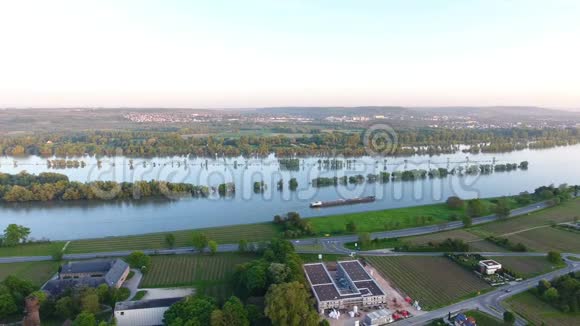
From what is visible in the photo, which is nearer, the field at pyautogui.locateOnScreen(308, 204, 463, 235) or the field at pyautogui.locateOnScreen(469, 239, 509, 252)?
the field at pyautogui.locateOnScreen(469, 239, 509, 252)

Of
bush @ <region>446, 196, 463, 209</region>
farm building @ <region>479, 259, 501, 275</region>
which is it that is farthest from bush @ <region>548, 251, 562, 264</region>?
bush @ <region>446, 196, 463, 209</region>

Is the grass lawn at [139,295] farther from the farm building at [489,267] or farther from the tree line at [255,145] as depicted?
the tree line at [255,145]

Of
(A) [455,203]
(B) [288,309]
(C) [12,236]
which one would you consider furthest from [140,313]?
(A) [455,203]

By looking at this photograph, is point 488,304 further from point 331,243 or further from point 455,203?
point 455,203

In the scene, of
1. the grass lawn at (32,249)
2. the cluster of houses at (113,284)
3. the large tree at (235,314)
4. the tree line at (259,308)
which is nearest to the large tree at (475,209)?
the tree line at (259,308)

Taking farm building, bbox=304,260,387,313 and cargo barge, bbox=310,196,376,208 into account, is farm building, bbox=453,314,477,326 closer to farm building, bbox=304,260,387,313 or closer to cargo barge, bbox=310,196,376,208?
farm building, bbox=304,260,387,313

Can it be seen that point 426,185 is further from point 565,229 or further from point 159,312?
point 159,312

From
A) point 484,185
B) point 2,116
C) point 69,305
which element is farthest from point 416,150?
point 2,116
